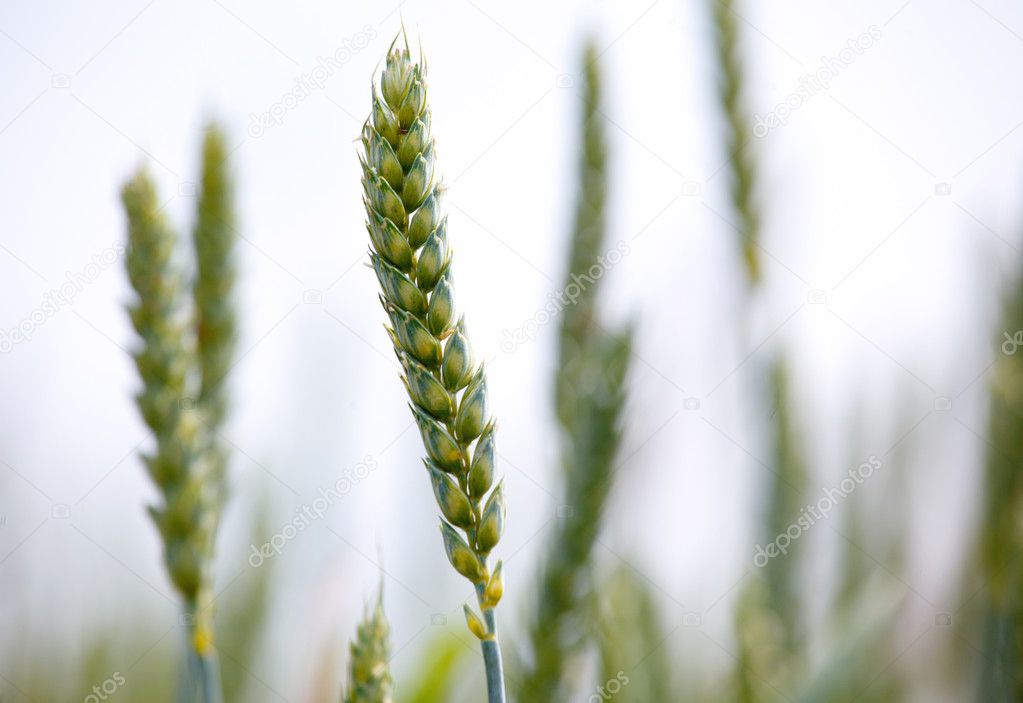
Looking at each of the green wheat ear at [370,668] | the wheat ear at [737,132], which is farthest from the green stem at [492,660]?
the wheat ear at [737,132]

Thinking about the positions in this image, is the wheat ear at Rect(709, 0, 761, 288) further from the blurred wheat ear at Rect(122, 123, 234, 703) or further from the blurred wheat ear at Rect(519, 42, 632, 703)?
the blurred wheat ear at Rect(122, 123, 234, 703)

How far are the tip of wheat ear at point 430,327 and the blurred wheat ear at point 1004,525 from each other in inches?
23.9

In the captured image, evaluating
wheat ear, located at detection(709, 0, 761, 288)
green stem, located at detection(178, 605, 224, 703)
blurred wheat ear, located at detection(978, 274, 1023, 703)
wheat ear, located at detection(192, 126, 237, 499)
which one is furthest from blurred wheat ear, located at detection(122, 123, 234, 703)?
wheat ear, located at detection(709, 0, 761, 288)

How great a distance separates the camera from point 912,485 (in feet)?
4.40

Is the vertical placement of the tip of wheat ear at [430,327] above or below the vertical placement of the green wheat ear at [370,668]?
above

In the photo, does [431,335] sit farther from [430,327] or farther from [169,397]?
[169,397]

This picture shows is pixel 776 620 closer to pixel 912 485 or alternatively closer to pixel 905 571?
pixel 905 571

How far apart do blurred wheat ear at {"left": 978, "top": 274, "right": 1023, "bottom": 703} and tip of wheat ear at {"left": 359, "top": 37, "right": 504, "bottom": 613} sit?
23.9 inches

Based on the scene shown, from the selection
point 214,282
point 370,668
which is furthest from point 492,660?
point 214,282

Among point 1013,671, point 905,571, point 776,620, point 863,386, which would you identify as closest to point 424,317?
point 1013,671

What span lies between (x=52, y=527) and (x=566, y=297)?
31.3 inches

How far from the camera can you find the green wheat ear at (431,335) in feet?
1.53

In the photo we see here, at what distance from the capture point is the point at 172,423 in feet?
2.37

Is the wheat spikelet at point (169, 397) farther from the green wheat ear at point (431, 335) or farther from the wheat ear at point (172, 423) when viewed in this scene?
the green wheat ear at point (431, 335)
